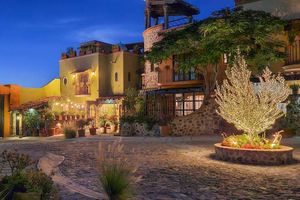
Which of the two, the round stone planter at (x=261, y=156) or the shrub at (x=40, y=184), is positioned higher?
the shrub at (x=40, y=184)

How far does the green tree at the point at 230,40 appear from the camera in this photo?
17891 millimetres

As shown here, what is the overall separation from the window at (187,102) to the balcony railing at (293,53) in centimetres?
658

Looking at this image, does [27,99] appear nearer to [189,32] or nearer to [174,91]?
[174,91]

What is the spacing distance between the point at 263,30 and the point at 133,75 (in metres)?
15.0

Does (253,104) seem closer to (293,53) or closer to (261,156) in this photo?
(261,156)

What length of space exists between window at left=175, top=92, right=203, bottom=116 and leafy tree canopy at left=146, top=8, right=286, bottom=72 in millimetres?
4083

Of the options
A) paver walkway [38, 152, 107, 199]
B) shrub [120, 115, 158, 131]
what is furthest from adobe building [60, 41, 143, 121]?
paver walkway [38, 152, 107, 199]

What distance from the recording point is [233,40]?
18.3m

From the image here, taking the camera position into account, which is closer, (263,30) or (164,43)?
(263,30)

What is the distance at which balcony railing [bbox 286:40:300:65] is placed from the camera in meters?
19.7

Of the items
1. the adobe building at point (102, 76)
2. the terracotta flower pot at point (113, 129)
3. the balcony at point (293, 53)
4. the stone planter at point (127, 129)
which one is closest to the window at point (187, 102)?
the stone planter at point (127, 129)

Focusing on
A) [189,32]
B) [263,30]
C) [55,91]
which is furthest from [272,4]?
[55,91]

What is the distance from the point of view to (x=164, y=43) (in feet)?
68.2

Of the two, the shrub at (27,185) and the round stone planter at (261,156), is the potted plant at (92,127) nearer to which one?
the round stone planter at (261,156)
